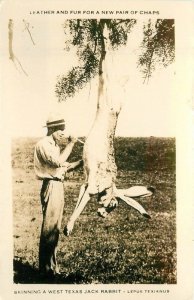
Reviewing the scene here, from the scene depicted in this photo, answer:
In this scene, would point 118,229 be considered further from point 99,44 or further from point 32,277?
point 99,44

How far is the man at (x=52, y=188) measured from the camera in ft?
4.08

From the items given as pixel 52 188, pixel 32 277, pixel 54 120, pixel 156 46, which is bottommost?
pixel 32 277

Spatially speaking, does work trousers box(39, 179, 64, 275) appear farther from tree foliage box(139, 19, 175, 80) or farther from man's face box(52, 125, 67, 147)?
tree foliage box(139, 19, 175, 80)

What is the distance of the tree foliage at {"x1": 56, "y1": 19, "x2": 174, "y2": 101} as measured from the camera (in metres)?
1.24

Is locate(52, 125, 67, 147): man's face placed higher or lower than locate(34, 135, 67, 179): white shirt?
higher

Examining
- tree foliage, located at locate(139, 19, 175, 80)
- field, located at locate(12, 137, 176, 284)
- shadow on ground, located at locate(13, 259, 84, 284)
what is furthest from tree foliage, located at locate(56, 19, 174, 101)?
shadow on ground, located at locate(13, 259, 84, 284)

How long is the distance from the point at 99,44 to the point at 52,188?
0.27 m

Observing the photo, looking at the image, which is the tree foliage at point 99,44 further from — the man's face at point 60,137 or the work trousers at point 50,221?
the work trousers at point 50,221

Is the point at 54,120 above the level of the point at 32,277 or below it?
above

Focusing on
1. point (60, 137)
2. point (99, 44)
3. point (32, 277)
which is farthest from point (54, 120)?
point (32, 277)

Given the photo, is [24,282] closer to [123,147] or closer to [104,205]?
[104,205]

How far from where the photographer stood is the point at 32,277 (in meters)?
1.25

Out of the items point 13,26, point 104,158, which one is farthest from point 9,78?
point 104,158

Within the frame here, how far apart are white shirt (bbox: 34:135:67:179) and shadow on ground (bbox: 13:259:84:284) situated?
6.4 inches
